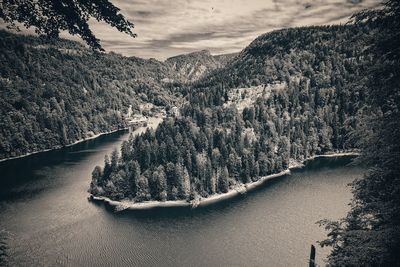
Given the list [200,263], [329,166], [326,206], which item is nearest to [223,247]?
[200,263]

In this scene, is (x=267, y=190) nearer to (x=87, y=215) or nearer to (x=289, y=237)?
(x=289, y=237)

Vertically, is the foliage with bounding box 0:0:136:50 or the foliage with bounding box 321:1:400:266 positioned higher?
the foliage with bounding box 0:0:136:50

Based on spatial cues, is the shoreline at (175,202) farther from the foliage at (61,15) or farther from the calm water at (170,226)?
the foliage at (61,15)

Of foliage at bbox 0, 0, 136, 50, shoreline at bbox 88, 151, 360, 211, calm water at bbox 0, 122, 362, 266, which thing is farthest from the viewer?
shoreline at bbox 88, 151, 360, 211

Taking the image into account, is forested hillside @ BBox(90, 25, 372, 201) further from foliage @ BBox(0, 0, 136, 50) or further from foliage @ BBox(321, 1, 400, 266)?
foliage @ BBox(0, 0, 136, 50)

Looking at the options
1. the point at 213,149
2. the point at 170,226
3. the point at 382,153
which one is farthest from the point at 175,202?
the point at 382,153

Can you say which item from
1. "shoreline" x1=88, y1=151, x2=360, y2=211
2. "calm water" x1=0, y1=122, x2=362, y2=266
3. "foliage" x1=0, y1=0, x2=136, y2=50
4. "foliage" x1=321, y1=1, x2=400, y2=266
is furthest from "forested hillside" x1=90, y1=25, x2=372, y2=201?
"foliage" x1=0, y1=0, x2=136, y2=50

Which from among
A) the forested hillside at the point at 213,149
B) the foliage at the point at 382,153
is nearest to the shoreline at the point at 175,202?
the forested hillside at the point at 213,149

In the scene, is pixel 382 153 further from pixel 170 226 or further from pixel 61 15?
pixel 170 226
